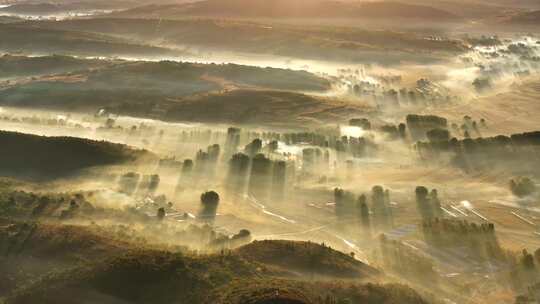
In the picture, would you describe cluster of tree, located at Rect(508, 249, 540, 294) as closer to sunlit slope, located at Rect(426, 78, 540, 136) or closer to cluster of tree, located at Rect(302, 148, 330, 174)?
cluster of tree, located at Rect(302, 148, 330, 174)

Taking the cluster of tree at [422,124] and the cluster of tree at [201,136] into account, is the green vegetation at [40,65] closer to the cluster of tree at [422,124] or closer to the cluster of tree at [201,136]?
the cluster of tree at [201,136]

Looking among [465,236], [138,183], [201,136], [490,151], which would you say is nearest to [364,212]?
[465,236]

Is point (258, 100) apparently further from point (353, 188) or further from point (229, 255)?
point (229, 255)

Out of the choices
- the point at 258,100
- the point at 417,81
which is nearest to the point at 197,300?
the point at 258,100

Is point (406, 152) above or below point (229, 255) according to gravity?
above

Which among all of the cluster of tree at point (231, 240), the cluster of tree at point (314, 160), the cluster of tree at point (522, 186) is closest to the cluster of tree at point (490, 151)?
the cluster of tree at point (522, 186)

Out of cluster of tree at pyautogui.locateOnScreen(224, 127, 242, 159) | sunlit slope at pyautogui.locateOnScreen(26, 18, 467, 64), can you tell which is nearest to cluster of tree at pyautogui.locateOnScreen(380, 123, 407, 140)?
cluster of tree at pyautogui.locateOnScreen(224, 127, 242, 159)
